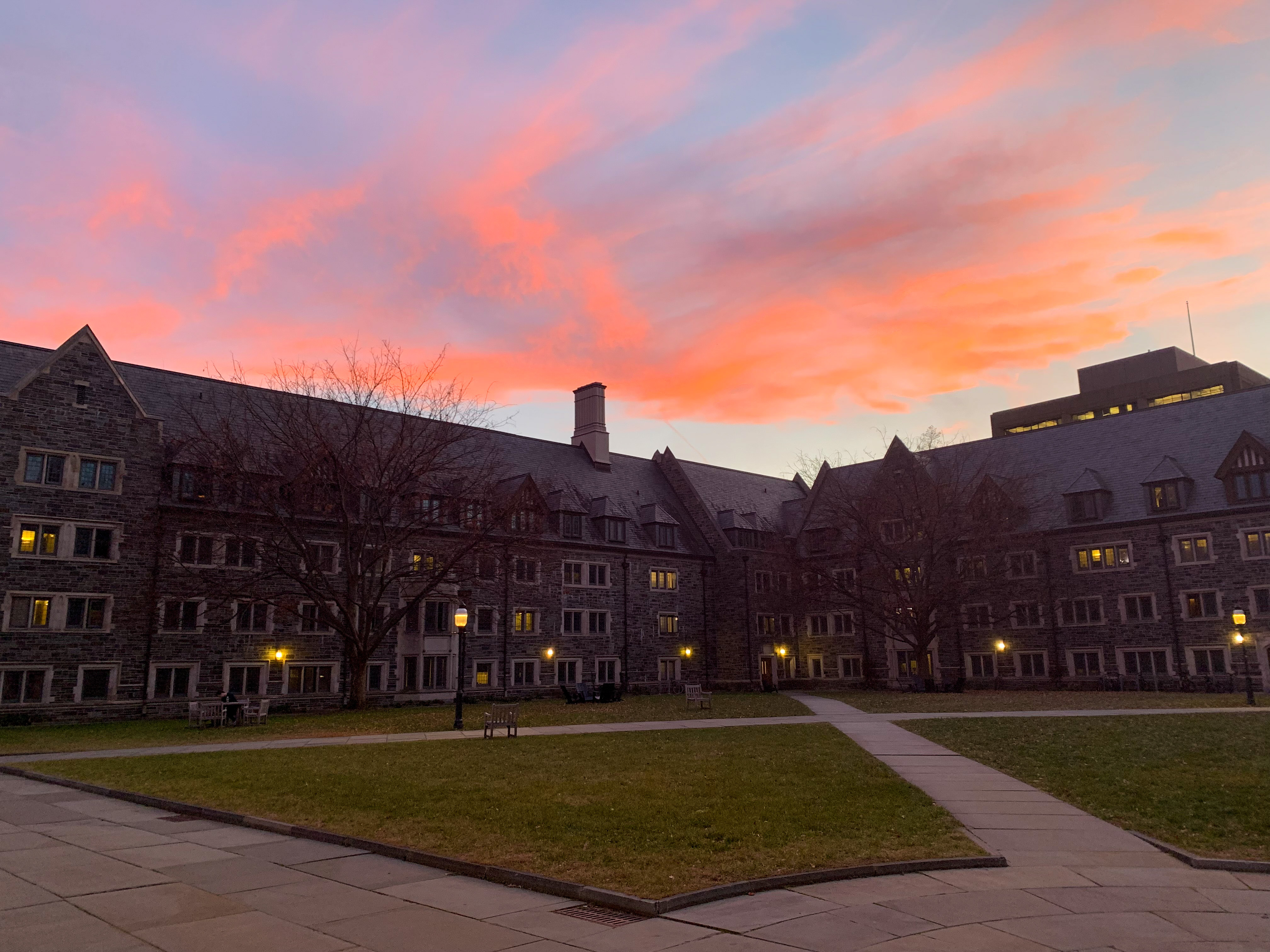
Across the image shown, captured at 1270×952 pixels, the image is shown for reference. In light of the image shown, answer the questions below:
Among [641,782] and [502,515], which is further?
[502,515]

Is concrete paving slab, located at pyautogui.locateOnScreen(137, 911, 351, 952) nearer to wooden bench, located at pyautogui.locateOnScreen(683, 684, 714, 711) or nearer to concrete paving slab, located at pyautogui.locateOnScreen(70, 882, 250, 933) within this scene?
concrete paving slab, located at pyautogui.locateOnScreen(70, 882, 250, 933)

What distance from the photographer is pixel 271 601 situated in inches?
1312

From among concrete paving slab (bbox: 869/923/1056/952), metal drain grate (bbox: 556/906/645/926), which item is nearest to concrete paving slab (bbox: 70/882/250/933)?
metal drain grate (bbox: 556/906/645/926)

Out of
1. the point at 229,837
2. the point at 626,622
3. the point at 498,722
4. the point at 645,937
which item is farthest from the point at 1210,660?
the point at 229,837

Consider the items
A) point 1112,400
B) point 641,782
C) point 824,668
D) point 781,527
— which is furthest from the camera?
point 1112,400

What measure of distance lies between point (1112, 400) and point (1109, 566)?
62954 mm

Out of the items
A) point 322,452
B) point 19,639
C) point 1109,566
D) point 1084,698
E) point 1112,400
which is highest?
point 1112,400

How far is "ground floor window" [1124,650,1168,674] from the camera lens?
43.6 metres

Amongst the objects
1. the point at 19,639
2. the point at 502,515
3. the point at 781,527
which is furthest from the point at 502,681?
the point at 781,527

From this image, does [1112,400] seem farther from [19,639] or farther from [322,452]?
[19,639]

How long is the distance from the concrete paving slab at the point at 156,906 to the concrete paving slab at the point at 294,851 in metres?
1.40

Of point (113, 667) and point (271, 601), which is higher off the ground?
point (271, 601)

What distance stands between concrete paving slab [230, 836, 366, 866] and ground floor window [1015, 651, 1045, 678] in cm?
4513

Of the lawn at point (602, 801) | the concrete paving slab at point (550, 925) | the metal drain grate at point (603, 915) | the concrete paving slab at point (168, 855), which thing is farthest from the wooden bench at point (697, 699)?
the concrete paving slab at point (550, 925)
